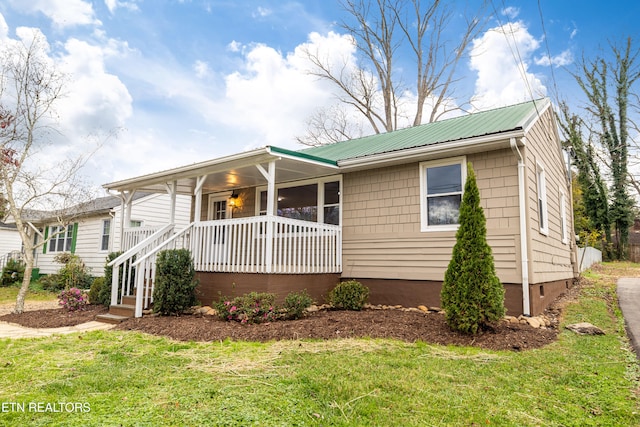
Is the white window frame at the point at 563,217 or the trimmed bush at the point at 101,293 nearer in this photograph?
the trimmed bush at the point at 101,293

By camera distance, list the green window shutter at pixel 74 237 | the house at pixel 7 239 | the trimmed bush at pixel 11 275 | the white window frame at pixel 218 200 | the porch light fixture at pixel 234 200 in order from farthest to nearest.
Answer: the house at pixel 7 239, the trimmed bush at pixel 11 275, the green window shutter at pixel 74 237, the white window frame at pixel 218 200, the porch light fixture at pixel 234 200

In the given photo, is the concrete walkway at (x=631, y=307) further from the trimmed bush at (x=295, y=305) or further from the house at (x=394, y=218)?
the trimmed bush at (x=295, y=305)

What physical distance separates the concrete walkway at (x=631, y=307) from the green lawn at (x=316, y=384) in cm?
47

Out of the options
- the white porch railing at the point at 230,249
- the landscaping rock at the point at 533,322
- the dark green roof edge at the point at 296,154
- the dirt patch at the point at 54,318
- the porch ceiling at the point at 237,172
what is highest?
the dark green roof edge at the point at 296,154

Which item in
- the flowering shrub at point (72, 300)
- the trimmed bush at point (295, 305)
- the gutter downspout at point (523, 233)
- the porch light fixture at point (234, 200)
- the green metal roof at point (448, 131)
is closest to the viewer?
the gutter downspout at point (523, 233)

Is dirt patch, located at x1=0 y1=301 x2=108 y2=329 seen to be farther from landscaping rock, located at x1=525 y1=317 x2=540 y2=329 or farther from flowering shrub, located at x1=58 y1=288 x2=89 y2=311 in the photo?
Answer: landscaping rock, located at x1=525 y1=317 x2=540 y2=329

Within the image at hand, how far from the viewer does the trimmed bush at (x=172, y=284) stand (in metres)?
7.23

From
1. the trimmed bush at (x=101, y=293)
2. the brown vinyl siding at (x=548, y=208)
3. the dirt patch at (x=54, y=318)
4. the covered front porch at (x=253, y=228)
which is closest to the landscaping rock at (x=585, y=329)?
the brown vinyl siding at (x=548, y=208)

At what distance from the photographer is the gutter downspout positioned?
644 centimetres

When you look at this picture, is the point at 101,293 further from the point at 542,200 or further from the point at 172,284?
the point at 542,200

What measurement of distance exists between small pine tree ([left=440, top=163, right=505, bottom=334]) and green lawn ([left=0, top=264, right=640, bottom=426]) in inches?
23.6

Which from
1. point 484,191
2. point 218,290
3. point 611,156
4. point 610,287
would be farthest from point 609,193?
point 218,290

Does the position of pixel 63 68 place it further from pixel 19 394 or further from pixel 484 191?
pixel 484 191

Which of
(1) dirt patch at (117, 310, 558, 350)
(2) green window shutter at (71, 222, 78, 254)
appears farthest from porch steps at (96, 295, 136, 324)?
(2) green window shutter at (71, 222, 78, 254)
